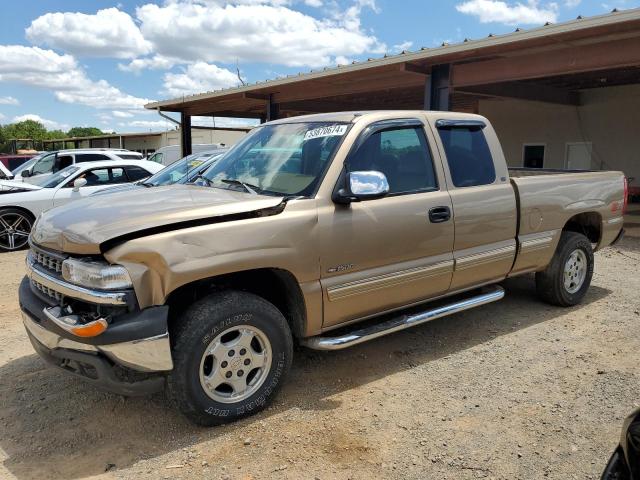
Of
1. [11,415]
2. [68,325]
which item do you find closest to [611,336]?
[68,325]

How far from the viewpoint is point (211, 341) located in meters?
3.14

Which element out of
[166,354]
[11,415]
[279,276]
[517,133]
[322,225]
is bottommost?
[11,415]

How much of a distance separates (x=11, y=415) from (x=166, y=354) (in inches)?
55.4

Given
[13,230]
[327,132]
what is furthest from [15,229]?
[327,132]

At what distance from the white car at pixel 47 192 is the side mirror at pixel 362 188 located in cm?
602

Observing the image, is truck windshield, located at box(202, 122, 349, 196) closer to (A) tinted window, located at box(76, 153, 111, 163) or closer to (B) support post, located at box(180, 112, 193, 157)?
(A) tinted window, located at box(76, 153, 111, 163)

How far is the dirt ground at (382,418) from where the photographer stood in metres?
2.95

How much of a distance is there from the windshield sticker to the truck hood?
2.39ft

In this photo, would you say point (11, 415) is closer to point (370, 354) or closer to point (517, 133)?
point (370, 354)

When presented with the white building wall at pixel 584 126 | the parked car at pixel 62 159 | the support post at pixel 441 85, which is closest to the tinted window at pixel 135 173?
the parked car at pixel 62 159

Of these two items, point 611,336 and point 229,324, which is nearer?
point 229,324

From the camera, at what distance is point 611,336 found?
4805mm

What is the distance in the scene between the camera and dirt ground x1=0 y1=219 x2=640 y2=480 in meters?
2.95

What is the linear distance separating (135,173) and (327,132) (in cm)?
770
